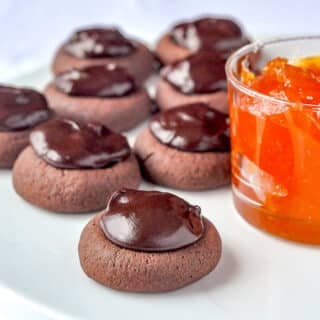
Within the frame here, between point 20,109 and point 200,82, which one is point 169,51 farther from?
point 20,109

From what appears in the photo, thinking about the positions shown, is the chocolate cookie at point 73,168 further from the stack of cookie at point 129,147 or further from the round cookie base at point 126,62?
the round cookie base at point 126,62

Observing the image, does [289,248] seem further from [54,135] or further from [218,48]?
[218,48]

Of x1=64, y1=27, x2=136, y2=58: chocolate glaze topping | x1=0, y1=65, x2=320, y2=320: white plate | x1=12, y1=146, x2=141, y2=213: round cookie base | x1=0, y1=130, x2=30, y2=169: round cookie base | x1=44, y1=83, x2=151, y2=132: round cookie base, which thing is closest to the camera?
x1=0, y1=65, x2=320, y2=320: white plate

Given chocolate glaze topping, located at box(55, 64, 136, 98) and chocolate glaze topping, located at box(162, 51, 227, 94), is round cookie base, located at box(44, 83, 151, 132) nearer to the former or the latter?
chocolate glaze topping, located at box(55, 64, 136, 98)

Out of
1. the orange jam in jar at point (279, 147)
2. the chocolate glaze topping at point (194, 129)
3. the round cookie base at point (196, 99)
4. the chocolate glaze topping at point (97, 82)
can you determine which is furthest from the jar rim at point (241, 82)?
the chocolate glaze topping at point (97, 82)

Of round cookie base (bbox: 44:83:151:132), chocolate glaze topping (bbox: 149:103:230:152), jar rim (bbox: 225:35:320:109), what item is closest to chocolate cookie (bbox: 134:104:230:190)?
chocolate glaze topping (bbox: 149:103:230:152)

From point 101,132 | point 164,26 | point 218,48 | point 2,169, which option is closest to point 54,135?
point 101,132
